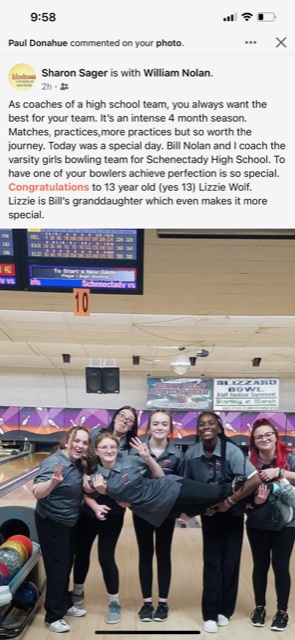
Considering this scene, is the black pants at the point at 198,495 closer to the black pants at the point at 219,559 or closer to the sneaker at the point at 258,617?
the black pants at the point at 219,559

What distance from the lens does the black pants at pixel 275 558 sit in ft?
9.20

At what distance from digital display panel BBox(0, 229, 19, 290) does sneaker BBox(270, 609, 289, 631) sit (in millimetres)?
2408

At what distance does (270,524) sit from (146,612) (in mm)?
901

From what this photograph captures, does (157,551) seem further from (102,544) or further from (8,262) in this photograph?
(8,262)

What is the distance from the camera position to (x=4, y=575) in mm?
2643

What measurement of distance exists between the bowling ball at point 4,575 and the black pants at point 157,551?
0.76 meters

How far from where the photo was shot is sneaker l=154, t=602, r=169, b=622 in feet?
9.45

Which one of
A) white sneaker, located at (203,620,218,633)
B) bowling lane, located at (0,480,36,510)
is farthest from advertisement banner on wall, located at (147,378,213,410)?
white sneaker, located at (203,620,218,633)

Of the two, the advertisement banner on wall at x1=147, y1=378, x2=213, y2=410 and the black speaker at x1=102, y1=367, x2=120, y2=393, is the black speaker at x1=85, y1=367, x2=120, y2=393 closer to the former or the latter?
the black speaker at x1=102, y1=367, x2=120, y2=393
